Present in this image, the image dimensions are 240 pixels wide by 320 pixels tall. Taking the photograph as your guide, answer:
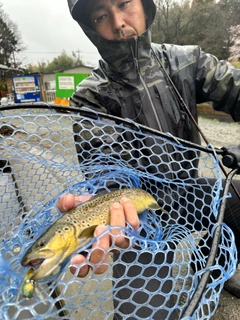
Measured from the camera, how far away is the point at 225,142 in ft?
16.6

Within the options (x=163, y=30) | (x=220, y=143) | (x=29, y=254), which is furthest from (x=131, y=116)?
(x=163, y=30)

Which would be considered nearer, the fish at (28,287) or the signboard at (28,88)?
the fish at (28,287)

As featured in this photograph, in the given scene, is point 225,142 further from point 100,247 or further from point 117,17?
point 100,247

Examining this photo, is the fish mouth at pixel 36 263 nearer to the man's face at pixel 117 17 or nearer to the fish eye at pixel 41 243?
the fish eye at pixel 41 243

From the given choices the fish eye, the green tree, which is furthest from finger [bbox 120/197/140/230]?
the green tree

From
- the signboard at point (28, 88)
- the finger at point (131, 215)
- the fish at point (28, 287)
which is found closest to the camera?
the fish at point (28, 287)

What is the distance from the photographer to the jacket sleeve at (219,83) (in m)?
1.56

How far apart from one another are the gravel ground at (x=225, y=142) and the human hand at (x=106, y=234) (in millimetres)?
1023

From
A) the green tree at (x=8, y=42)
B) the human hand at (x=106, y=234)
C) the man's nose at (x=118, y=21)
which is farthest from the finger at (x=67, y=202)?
the green tree at (x=8, y=42)

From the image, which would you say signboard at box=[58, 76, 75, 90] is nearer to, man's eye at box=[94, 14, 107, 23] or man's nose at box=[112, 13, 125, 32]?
man's eye at box=[94, 14, 107, 23]

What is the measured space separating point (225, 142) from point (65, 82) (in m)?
8.57

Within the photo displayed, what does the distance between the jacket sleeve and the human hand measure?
1037 mm

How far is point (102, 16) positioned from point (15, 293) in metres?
1.49

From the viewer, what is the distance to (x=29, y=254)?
758mm
